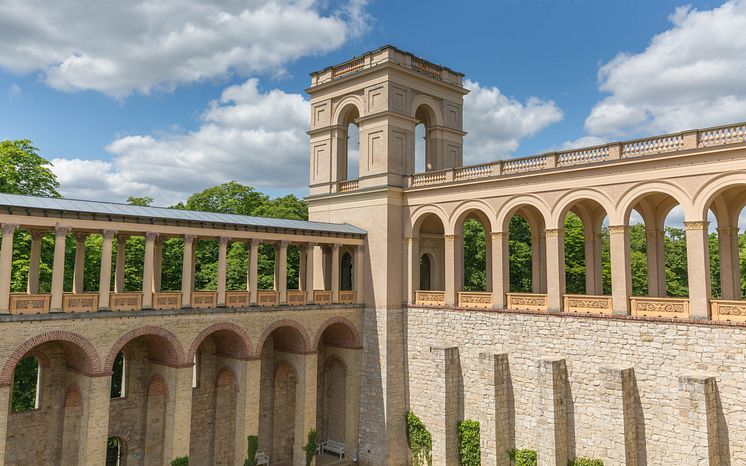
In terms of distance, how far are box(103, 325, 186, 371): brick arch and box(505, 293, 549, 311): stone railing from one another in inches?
607

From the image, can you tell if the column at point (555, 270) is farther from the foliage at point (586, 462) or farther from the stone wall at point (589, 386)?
the foliage at point (586, 462)

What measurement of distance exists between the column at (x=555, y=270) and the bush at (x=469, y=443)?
23.4 feet

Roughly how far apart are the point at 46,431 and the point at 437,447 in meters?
18.2

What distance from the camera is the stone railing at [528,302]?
25.7 m

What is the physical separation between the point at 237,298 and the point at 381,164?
11.6 m

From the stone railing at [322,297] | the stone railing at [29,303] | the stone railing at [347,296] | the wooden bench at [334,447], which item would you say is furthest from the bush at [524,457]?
the stone railing at [29,303]

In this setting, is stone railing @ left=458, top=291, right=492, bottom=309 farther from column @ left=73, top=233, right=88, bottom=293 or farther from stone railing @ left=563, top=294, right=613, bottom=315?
column @ left=73, top=233, right=88, bottom=293

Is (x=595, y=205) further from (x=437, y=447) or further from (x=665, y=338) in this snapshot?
(x=437, y=447)

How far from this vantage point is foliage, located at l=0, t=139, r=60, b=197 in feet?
104

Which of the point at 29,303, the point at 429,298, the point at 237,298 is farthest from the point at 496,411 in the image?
the point at 29,303

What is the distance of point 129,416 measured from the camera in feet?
86.8

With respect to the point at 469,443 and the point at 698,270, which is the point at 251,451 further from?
the point at 698,270

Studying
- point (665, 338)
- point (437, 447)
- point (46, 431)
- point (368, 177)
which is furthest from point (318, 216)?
point (665, 338)

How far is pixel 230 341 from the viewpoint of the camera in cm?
2792
